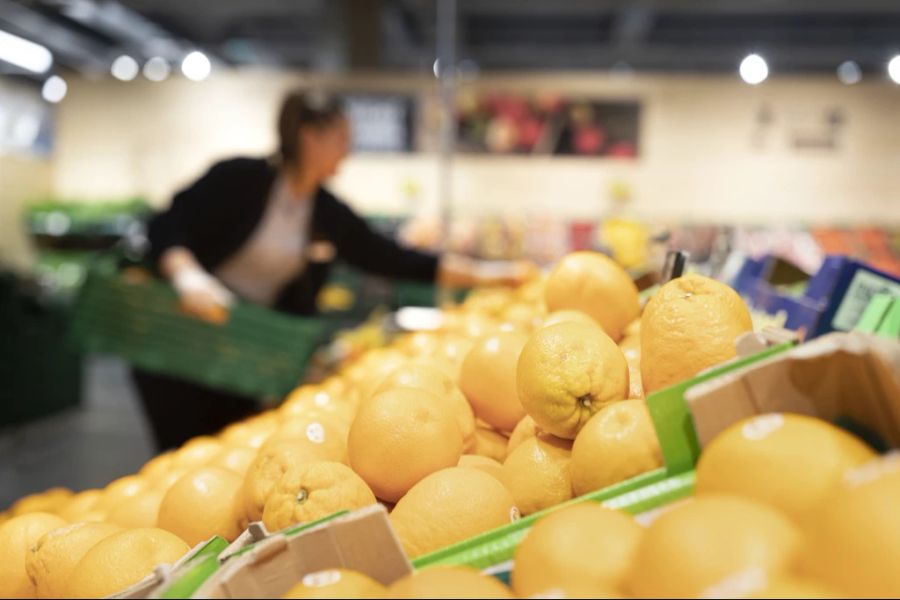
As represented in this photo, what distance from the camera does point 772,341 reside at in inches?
38.0

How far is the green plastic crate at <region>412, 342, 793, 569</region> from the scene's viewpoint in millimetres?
902

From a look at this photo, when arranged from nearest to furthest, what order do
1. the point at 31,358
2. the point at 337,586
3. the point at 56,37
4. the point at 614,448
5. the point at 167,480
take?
the point at 337,586, the point at 614,448, the point at 167,480, the point at 31,358, the point at 56,37

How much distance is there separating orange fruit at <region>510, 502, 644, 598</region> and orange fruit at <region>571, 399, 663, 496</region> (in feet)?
0.53

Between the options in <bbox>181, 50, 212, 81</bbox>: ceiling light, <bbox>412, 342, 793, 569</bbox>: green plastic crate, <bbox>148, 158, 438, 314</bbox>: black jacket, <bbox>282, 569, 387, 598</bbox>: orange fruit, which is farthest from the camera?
<bbox>181, 50, 212, 81</bbox>: ceiling light

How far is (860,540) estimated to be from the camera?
688 millimetres

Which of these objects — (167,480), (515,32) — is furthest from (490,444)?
(515,32)

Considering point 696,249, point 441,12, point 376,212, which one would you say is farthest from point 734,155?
point 441,12

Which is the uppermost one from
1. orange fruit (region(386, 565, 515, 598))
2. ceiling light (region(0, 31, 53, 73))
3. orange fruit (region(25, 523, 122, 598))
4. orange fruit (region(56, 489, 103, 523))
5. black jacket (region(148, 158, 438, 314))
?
ceiling light (region(0, 31, 53, 73))

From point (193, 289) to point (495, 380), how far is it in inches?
69.0

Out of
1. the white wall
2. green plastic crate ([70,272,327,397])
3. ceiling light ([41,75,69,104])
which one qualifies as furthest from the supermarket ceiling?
green plastic crate ([70,272,327,397])

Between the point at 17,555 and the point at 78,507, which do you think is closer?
the point at 17,555

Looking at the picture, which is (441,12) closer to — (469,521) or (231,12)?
(469,521)

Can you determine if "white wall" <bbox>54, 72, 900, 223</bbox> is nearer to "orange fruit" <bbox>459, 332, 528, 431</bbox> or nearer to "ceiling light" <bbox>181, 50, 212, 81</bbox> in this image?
"ceiling light" <bbox>181, 50, 212, 81</bbox>

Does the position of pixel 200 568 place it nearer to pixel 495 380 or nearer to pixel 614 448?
pixel 614 448
